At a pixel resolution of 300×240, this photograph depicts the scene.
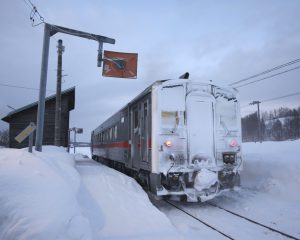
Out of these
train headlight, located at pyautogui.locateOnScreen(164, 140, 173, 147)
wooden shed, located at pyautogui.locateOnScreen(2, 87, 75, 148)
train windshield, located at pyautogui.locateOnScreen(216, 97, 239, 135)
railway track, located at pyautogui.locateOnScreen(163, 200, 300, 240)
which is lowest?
railway track, located at pyautogui.locateOnScreen(163, 200, 300, 240)

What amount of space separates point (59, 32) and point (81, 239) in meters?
10.2

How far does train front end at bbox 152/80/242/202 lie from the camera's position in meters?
8.42

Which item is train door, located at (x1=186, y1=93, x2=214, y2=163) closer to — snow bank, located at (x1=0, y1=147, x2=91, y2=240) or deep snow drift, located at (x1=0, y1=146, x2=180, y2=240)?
deep snow drift, located at (x1=0, y1=146, x2=180, y2=240)

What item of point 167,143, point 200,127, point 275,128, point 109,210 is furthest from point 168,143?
point 275,128

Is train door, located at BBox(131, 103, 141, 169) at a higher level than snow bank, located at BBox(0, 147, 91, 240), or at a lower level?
higher

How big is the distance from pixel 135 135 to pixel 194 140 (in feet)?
9.22

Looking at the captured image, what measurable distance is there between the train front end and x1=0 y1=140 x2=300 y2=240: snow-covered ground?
0.68m

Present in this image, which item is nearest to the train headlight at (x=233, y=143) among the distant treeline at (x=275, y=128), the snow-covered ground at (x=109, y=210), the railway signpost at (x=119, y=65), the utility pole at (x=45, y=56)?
the snow-covered ground at (x=109, y=210)

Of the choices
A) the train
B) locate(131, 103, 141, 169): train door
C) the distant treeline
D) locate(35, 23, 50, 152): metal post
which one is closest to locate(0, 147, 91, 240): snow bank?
the train

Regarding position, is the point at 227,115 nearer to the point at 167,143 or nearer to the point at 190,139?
the point at 190,139

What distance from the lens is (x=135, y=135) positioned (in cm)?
1104

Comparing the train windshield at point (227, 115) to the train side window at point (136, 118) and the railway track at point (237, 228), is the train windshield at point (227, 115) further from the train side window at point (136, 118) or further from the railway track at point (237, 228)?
the train side window at point (136, 118)

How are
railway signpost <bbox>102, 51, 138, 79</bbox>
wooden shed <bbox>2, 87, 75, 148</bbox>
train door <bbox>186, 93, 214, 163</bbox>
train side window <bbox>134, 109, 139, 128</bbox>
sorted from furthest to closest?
wooden shed <bbox>2, 87, 75, 148</bbox>, railway signpost <bbox>102, 51, 138, 79</bbox>, train side window <bbox>134, 109, 139, 128</bbox>, train door <bbox>186, 93, 214, 163</bbox>

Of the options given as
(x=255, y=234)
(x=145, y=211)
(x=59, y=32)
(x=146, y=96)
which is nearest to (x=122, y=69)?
(x=59, y=32)
